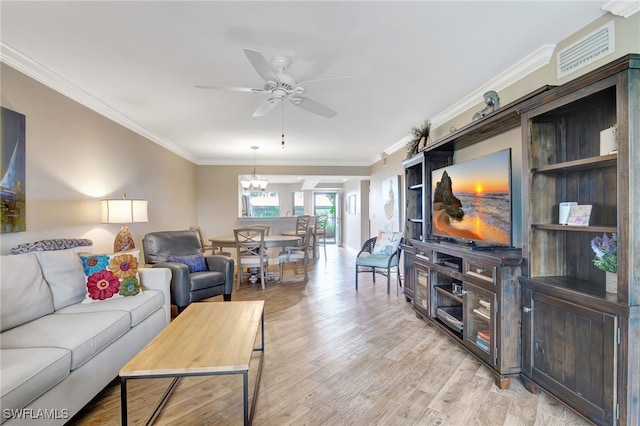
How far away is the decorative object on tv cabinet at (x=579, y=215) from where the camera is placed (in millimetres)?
1802

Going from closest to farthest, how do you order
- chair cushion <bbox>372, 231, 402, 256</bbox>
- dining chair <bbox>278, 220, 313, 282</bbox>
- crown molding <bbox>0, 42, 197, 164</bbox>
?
crown molding <bbox>0, 42, 197, 164</bbox> → chair cushion <bbox>372, 231, 402, 256</bbox> → dining chair <bbox>278, 220, 313, 282</bbox>

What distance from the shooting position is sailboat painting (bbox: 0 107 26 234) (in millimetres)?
2268

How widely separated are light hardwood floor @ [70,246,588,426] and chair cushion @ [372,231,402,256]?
167 cm

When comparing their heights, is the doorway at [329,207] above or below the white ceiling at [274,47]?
below

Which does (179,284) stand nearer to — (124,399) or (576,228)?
(124,399)

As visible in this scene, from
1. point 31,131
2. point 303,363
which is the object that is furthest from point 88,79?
point 303,363

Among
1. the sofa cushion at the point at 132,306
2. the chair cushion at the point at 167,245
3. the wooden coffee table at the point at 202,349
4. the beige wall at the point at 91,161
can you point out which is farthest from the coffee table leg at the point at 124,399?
the chair cushion at the point at 167,245

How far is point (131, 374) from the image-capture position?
4.51 ft

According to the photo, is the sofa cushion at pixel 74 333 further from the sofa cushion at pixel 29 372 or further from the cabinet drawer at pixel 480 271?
the cabinet drawer at pixel 480 271

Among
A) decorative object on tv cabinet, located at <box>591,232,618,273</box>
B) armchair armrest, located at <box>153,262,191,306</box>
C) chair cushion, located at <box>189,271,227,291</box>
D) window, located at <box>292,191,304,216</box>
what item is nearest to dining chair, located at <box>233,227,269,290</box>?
chair cushion, located at <box>189,271,227,291</box>

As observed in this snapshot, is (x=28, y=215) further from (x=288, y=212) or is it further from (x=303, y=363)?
(x=288, y=212)

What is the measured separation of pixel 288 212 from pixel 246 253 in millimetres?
6573

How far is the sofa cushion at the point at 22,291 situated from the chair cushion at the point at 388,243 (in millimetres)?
4074

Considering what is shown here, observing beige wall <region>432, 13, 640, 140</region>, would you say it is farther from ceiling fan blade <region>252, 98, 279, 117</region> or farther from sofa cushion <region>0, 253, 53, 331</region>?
sofa cushion <region>0, 253, 53, 331</region>
